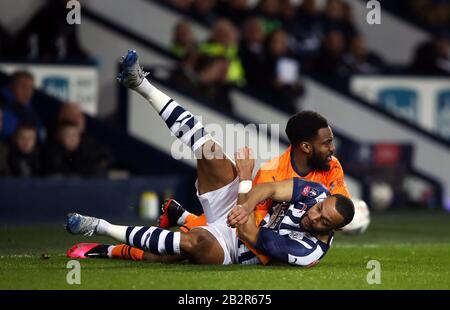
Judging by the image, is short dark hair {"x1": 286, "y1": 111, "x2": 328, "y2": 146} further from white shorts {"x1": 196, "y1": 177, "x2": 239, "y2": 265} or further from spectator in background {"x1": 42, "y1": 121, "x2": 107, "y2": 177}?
spectator in background {"x1": 42, "y1": 121, "x2": 107, "y2": 177}

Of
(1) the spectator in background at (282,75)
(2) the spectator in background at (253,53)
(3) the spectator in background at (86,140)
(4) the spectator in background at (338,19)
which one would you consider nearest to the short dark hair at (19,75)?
(3) the spectator in background at (86,140)

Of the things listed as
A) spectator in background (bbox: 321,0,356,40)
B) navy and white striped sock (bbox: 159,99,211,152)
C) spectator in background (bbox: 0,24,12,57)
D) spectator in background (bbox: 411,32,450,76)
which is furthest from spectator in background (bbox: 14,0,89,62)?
navy and white striped sock (bbox: 159,99,211,152)

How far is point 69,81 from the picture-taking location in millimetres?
17672

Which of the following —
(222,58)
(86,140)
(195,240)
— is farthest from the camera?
(222,58)

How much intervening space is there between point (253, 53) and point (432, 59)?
4.33 meters

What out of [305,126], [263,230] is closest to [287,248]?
[263,230]

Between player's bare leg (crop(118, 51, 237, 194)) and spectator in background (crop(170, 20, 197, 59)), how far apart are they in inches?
346

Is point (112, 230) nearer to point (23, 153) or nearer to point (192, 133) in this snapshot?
point (192, 133)

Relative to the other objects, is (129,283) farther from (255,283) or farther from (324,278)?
(324,278)

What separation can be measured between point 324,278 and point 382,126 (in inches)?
457

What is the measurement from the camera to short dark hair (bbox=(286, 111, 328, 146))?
384 inches

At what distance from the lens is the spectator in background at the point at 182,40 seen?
18.8 meters
